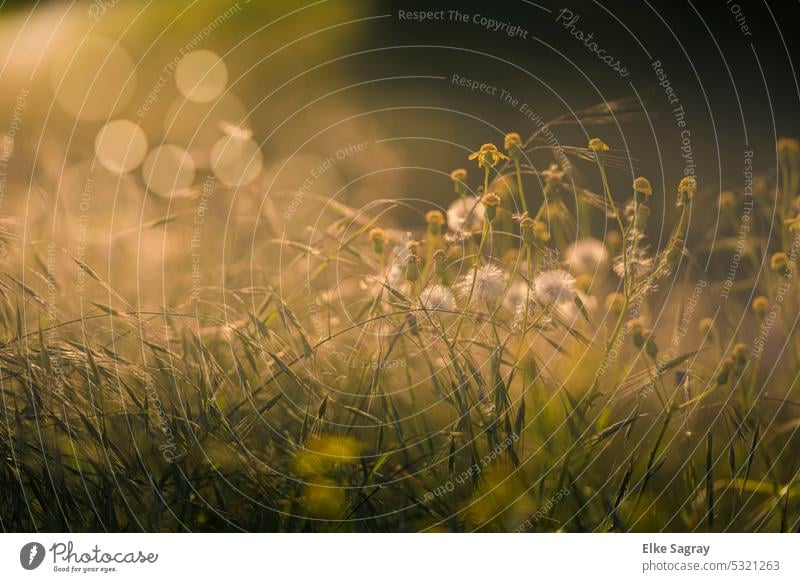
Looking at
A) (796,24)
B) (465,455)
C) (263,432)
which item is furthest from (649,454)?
(796,24)

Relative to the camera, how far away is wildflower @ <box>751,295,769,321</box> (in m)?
1.24

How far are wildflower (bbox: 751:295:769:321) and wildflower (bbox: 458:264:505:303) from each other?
0.39 meters

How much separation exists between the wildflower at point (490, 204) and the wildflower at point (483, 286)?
0.26 feet

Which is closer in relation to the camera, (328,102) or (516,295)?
(516,295)

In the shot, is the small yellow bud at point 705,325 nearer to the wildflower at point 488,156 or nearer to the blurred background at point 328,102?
the blurred background at point 328,102

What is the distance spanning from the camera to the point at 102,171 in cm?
132

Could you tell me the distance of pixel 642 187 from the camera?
1.25 meters

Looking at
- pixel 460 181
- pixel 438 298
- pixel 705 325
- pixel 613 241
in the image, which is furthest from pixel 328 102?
pixel 705 325

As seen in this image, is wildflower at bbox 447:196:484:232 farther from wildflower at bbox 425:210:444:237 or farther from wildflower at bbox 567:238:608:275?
wildflower at bbox 567:238:608:275

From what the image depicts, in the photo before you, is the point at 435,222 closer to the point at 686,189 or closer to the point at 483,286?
the point at 483,286

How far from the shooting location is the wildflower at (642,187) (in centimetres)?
123

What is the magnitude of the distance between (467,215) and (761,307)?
46 cm

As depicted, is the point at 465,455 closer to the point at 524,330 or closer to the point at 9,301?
the point at 524,330
